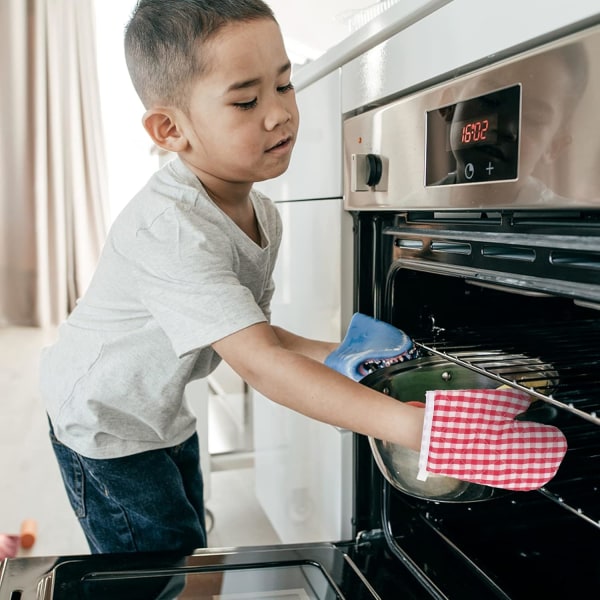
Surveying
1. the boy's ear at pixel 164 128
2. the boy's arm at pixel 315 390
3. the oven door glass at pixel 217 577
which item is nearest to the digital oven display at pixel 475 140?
the boy's arm at pixel 315 390

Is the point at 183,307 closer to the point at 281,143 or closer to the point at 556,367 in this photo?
the point at 281,143

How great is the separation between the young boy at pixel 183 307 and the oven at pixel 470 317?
0.11m

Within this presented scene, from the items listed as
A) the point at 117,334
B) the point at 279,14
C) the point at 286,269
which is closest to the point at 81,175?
the point at 279,14

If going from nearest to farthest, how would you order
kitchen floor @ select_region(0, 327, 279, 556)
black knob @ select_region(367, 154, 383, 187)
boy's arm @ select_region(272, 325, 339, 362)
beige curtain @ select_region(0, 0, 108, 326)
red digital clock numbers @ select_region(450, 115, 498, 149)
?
red digital clock numbers @ select_region(450, 115, 498, 149) < black knob @ select_region(367, 154, 383, 187) < boy's arm @ select_region(272, 325, 339, 362) < kitchen floor @ select_region(0, 327, 279, 556) < beige curtain @ select_region(0, 0, 108, 326)

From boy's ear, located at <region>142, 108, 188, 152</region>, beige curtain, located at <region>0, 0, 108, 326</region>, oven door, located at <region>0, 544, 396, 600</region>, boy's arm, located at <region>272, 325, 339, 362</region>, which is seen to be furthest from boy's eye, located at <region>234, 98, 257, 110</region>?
beige curtain, located at <region>0, 0, 108, 326</region>

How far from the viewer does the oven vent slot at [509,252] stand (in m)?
0.60

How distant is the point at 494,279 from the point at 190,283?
312 millimetres

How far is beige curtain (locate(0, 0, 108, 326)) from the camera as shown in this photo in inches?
146

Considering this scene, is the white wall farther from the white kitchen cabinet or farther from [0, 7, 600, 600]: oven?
[0, 7, 600, 600]: oven

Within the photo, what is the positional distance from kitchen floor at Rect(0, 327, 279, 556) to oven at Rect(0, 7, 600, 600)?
33.7 inches

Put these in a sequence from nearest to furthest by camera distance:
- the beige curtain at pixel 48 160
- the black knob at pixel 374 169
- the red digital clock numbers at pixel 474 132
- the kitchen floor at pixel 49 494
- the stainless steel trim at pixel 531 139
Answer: the stainless steel trim at pixel 531 139 → the red digital clock numbers at pixel 474 132 → the black knob at pixel 374 169 → the kitchen floor at pixel 49 494 → the beige curtain at pixel 48 160

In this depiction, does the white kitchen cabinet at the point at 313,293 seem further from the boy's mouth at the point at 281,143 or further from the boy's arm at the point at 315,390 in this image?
the boy's arm at the point at 315,390

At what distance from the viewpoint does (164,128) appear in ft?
2.89

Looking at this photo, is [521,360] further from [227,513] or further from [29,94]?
[29,94]
